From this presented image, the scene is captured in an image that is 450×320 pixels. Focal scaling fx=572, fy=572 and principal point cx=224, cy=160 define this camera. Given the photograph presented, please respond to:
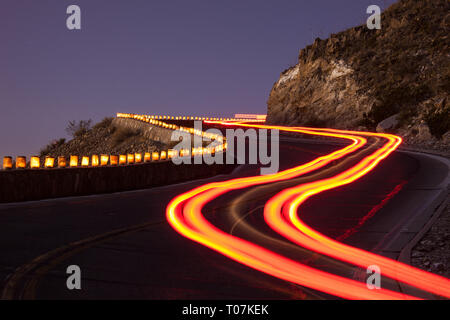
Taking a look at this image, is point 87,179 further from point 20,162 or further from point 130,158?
point 130,158

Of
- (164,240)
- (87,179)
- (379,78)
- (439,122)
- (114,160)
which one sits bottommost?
(164,240)

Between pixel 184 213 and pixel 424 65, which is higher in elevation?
pixel 424 65

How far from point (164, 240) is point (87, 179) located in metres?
6.58

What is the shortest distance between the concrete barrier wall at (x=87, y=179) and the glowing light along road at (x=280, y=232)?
7.83 ft

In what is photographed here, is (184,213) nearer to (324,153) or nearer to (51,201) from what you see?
(51,201)

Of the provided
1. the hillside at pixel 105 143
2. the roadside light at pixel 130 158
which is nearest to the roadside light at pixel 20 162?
the roadside light at pixel 130 158

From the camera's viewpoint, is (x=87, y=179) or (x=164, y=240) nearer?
(x=164, y=240)

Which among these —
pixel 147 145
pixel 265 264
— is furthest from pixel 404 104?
pixel 265 264

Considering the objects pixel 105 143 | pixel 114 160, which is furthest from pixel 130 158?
pixel 105 143

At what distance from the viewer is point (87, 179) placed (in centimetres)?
1620

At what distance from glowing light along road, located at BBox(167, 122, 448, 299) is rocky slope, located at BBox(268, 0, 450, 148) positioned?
2184cm

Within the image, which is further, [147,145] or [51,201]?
[147,145]

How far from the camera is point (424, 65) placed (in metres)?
50.8

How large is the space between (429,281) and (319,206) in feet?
21.9
